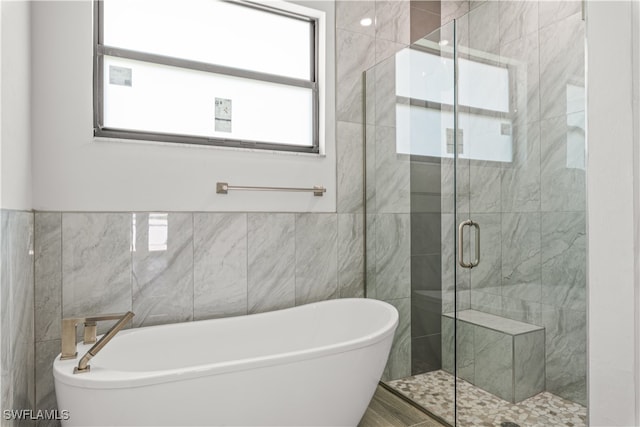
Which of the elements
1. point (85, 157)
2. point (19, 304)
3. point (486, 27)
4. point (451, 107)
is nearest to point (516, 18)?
point (486, 27)

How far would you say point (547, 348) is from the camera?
1858 mm

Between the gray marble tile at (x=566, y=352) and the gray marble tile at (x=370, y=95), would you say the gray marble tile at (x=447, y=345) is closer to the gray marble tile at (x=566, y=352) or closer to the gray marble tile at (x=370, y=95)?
the gray marble tile at (x=566, y=352)

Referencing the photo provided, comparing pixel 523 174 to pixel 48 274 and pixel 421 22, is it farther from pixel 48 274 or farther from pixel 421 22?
pixel 48 274

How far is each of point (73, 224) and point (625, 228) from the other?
85.8 inches

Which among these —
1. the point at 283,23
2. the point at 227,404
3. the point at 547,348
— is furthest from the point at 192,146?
the point at 547,348

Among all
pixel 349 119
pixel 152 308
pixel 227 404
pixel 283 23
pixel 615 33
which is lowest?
pixel 227 404

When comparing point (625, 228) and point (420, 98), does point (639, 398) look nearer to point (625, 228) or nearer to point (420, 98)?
point (625, 228)

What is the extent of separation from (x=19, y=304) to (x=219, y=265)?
0.95 metres

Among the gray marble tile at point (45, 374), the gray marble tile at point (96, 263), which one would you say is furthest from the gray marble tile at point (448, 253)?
the gray marble tile at point (45, 374)

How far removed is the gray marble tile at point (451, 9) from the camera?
10.0 ft

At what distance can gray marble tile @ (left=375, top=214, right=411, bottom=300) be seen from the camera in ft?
7.88

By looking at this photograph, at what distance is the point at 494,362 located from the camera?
2.04 meters

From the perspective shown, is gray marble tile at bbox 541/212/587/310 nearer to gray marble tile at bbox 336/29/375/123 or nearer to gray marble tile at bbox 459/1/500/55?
gray marble tile at bbox 459/1/500/55

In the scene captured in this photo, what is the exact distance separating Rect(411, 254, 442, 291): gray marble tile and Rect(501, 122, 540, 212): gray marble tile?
1.66 feet
